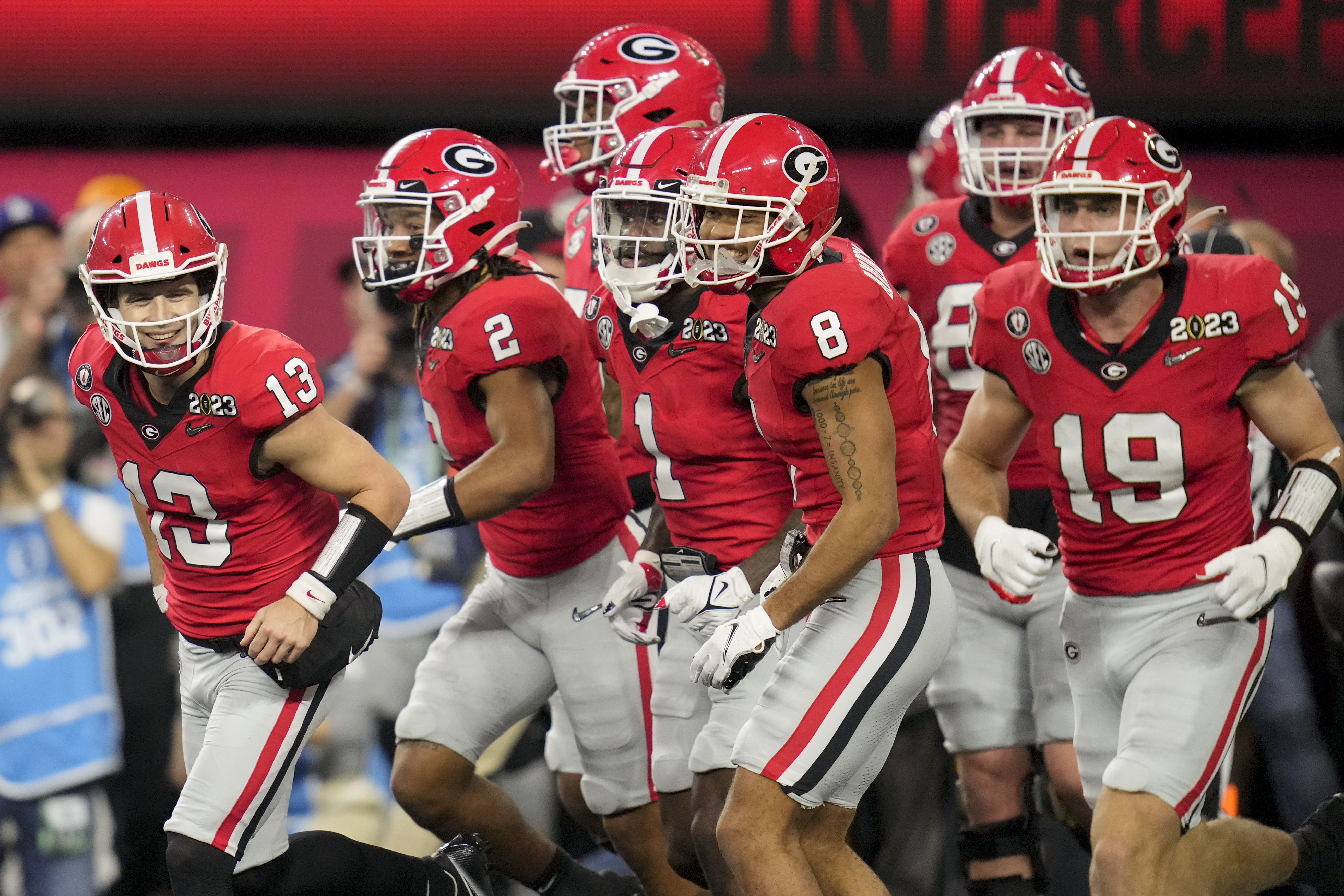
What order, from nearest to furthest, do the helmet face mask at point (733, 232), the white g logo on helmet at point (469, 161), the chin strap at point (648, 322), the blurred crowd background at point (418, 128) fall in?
1. the helmet face mask at point (733, 232)
2. the chin strap at point (648, 322)
3. the white g logo on helmet at point (469, 161)
4. the blurred crowd background at point (418, 128)

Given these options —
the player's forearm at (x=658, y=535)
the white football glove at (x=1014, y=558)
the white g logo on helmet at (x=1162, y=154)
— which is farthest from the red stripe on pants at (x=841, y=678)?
the white g logo on helmet at (x=1162, y=154)

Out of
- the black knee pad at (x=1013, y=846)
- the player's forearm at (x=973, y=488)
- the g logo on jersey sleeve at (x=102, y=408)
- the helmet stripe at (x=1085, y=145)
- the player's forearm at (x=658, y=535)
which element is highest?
the helmet stripe at (x=1085, y=145)

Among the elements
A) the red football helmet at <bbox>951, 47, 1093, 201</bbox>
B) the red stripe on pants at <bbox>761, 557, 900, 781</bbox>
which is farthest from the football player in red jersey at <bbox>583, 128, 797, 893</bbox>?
the red football helmet at <bbox>951, 47, 1093, 201</bbox>

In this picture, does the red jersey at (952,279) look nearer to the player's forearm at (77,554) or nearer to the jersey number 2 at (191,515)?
the jersey number 2 at (191,515)

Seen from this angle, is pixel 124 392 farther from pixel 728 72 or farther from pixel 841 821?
pixel 728 72

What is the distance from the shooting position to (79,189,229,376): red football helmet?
3240 millimetres

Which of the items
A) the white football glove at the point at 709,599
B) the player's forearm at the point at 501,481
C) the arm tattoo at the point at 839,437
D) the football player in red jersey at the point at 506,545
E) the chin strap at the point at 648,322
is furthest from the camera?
the football player in red jersey at the point at 506,545

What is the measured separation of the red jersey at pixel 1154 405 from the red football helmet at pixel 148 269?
149 cm

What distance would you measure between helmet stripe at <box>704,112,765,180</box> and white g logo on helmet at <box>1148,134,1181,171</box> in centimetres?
73

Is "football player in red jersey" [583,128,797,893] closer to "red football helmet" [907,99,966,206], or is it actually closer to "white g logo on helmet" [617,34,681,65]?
"white g logo on helmet" [617,34,681,65]

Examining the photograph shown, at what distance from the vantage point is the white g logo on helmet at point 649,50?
432cm

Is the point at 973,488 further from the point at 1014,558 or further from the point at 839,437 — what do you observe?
the point at 839,437

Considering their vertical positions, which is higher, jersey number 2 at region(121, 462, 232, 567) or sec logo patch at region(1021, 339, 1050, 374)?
sec logo patch at region(1021, 339, 1050, 374)

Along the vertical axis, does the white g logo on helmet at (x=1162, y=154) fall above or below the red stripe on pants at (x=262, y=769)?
above
